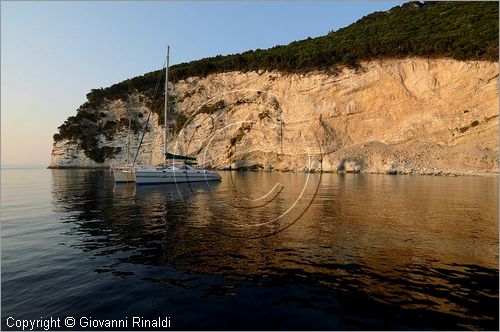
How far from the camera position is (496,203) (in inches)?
731

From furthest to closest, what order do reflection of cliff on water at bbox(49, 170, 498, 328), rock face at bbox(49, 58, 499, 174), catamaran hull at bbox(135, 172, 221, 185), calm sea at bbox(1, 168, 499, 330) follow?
rock face at bbox(49, 58, 499, 174) < catamaran hull at bbox(135, 172, 221, 185) < reflection of cliff on water at bbox(49, 170, 498, 328) < calm sea at bbox(1, 168, 499, 330)

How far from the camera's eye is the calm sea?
6.12m

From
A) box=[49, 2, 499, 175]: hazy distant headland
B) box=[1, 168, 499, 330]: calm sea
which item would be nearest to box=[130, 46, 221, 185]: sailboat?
box=[1, 168, 499, 330]: calm sea

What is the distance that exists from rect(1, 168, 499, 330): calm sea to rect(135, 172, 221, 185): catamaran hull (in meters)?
15.7

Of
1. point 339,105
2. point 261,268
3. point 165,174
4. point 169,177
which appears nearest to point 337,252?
point 261,268

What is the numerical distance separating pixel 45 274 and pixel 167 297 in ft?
12.5

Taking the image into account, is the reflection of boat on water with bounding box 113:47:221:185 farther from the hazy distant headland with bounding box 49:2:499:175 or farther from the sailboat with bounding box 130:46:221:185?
the hazy distant headland with bounding box 49:2:499:175

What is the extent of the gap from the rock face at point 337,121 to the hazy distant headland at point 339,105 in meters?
0.19

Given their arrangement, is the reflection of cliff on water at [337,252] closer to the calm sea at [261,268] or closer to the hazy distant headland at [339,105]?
the calm sea at [261,268]

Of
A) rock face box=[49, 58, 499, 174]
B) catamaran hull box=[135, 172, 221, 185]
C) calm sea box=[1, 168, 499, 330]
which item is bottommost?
calm sea box=[1, 168, 499, 330]

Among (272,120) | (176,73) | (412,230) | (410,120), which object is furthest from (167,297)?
(176,73)

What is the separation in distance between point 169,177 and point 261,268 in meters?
26.9

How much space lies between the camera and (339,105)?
6028cm

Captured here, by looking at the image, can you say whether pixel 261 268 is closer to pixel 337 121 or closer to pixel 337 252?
pixel 337 252
